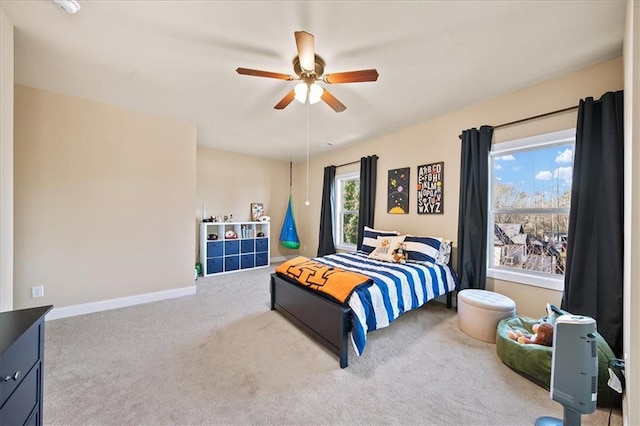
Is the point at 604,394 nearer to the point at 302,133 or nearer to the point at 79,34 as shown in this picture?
the point at 302,133

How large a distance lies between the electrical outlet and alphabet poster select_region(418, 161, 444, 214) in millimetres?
4715

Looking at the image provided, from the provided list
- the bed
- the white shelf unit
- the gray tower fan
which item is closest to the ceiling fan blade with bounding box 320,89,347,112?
the bed

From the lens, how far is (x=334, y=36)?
1.85m

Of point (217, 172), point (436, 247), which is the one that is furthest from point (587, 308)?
point (217, 172)

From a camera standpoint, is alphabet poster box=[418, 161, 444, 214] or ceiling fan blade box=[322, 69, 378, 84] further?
alphabet poster box=[418, 161, 444, 214]

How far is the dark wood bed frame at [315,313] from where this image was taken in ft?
6.49

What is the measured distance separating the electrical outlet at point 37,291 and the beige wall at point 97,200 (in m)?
0.04

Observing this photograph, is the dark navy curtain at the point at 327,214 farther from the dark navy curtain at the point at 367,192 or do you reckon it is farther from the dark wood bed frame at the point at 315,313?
the dark wood bed frame at the point at 315,313

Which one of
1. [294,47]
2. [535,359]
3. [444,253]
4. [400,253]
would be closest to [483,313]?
[535,359]

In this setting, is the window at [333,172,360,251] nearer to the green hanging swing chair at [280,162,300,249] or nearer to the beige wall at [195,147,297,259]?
the green hanging swing chair at [280,162,300,249]

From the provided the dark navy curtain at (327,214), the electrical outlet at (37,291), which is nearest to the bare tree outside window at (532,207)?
the dark navy curtain at (327,214)

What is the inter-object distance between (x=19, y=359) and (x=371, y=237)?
11.7 feet

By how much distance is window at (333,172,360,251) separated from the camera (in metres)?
4.91

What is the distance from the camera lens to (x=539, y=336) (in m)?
1.89
